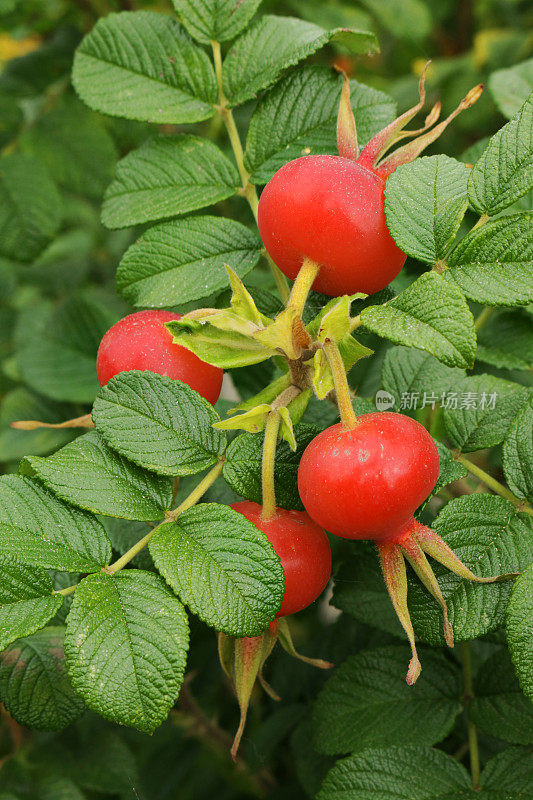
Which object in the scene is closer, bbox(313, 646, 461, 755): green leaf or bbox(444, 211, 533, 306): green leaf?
bbox(444, 211, 533, 306): green leaf

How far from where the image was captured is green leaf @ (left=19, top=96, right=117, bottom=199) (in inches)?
69.9

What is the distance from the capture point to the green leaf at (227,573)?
768 mm

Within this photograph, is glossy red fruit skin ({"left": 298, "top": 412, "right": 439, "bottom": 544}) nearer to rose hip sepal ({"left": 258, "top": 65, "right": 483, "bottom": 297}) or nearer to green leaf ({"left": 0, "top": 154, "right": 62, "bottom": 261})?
rose hip sepal ({"left": 258, "top": 65, "right": 483, "bottom": 297})

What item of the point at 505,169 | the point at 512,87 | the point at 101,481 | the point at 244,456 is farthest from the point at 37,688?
the point at 512,87

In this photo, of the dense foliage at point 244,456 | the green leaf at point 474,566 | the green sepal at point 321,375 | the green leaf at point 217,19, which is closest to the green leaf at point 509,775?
the dense foliage at point 244,456

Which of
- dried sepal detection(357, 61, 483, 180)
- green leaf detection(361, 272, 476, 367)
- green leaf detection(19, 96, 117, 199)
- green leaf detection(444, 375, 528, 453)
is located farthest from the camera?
green leaf detection(19, 96, 117, 199)

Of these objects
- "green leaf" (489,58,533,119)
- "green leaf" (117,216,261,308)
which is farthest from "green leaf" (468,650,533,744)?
"green leaf" (489,58,533,119)

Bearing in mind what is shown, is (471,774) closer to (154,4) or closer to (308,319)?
(308,319)

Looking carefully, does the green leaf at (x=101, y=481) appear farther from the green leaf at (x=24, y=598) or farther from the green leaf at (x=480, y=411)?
the green leaf at (x=480, y=411)

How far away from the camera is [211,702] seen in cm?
177

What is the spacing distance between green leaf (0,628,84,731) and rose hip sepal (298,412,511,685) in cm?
43

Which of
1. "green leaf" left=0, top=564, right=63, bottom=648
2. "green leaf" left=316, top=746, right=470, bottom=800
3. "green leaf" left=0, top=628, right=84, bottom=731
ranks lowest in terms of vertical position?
"green leaf" left=316, top=746, right=470, bottom=800

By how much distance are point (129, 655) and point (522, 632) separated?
42cm

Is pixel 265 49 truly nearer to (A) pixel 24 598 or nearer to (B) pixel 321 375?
(B) pixel 321 375
